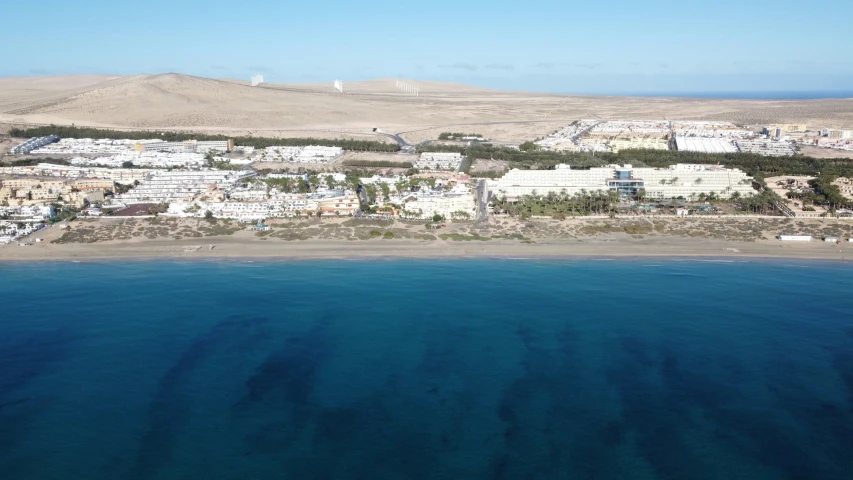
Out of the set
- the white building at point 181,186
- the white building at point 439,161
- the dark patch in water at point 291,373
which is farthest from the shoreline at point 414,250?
the white building at point 439,161

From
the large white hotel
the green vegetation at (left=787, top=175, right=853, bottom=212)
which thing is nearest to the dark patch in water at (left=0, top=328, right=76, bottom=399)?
the large white hotel

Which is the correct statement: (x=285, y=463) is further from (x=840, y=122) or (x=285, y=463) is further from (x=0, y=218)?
(x=840, y=122)

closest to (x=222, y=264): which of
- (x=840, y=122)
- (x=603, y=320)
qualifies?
(x=603, y=320)

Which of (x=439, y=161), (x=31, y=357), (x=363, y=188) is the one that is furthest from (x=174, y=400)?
(x=439, y=161)

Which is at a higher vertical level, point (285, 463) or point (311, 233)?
point (311, 233)

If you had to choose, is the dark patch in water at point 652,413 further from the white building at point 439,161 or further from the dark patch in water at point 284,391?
the white building at point 439,161

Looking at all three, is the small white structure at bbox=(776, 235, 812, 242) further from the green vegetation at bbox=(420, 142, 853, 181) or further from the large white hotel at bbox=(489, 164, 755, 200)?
the green vegetation at bbox=(420, 142, 853, 181)

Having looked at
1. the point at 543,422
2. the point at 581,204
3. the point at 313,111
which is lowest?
the point at 543,422

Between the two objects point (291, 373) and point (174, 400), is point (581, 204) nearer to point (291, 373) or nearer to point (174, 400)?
point (291, 373)
